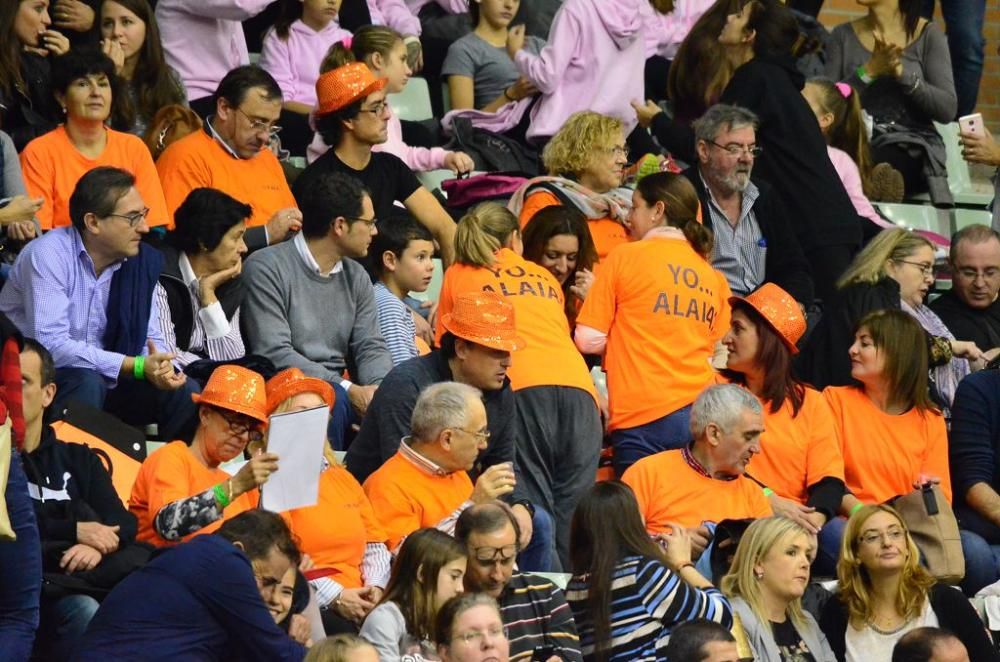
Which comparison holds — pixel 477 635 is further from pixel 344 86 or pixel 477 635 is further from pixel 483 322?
pixel 344 86

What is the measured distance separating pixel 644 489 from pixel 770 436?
2.60 ft

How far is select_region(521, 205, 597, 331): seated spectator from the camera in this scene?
8.59m

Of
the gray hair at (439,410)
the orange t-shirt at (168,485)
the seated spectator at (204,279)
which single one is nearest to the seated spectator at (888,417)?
the gray hair at (439,410)

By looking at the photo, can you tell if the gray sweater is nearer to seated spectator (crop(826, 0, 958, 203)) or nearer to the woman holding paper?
the woman holding paper

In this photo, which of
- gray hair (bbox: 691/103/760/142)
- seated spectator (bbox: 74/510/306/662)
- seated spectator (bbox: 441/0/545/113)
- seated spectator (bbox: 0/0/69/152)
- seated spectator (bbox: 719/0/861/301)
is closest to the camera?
seated spectator (bbox: 74/510/306/662)

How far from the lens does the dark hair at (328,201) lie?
812 cm

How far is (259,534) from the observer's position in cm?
596

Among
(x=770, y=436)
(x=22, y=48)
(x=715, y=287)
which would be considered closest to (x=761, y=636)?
(x=770, y=436)

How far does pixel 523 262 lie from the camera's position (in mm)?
8133

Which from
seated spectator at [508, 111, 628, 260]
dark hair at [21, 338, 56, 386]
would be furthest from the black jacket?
dark hair at [21, 338, 56, 386]

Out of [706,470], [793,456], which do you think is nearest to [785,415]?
[793,456]

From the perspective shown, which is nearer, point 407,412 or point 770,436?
point 407,412

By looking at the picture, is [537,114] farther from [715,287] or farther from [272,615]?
[272,615]

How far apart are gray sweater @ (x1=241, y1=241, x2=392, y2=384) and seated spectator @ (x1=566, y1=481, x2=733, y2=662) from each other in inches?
66.4
